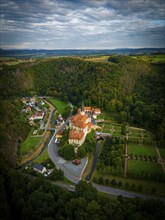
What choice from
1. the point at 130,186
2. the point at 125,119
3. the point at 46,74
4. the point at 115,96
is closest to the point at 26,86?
the point at 46,74

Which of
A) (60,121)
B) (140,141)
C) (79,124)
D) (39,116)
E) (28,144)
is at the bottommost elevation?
(28,144)

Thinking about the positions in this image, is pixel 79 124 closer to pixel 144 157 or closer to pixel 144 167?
pixel 144 157

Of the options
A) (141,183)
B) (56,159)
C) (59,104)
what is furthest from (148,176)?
(59,104)

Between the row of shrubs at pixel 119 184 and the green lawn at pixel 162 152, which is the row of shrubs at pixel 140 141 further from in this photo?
the row of shrubs at pixel 119 184

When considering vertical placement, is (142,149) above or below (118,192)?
above

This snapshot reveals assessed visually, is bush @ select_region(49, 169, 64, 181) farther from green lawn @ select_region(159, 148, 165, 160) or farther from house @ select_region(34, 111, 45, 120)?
house @ select_region(34, 111, 45, 120)

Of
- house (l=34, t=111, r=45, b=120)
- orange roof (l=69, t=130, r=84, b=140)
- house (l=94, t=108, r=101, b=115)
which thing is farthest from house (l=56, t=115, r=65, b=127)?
orange roof (l=69, t=130, r=84, b=140)

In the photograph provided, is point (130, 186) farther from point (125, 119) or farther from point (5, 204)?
point (125, 119)
